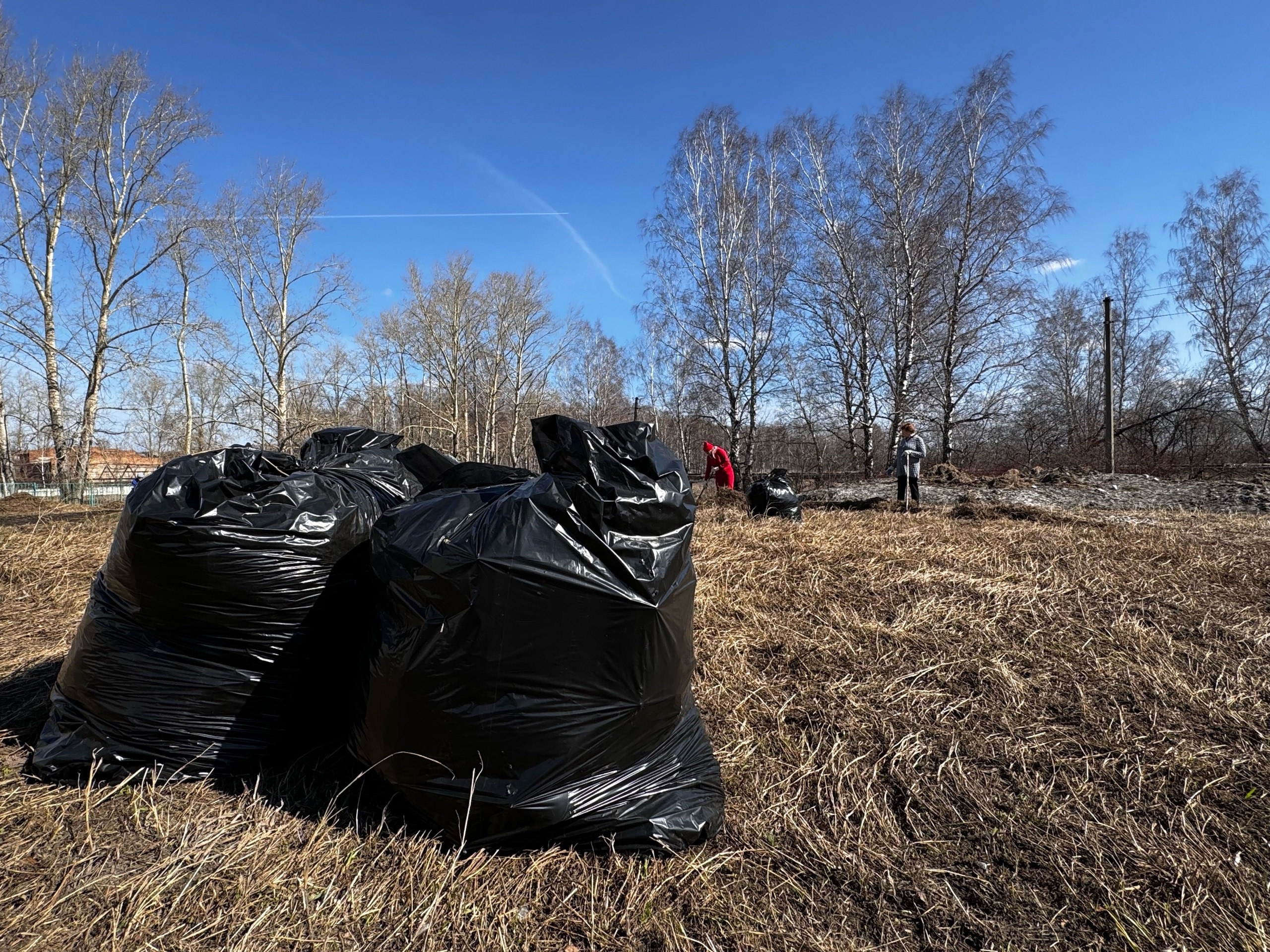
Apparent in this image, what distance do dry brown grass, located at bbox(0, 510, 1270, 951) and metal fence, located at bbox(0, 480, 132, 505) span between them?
1014cm

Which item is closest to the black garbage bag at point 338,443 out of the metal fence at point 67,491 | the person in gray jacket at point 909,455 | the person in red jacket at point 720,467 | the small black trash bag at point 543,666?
the small black trash bag at point 543,666

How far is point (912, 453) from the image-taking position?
328 inches

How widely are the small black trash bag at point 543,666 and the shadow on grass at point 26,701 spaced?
1.29 m

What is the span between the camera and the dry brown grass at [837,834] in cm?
128

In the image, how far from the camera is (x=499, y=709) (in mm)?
1419

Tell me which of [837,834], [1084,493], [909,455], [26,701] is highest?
[909,455]

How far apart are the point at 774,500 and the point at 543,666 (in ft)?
16.5

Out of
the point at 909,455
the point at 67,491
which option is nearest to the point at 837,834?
the point at 909,455

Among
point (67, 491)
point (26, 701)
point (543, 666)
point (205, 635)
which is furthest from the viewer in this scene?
point (67, 491)

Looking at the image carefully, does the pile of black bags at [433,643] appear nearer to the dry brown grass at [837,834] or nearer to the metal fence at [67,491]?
the dry brown grass at [837,834]

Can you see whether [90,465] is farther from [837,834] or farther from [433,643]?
[837,834]

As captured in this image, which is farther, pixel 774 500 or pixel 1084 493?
pixel 1084 493

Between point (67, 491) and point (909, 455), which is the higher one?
point (909, 455)

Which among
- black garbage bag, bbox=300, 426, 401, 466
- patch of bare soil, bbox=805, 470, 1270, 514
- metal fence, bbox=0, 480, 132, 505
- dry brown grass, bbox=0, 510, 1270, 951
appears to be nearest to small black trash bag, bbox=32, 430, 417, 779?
dry brown grass, bbox=0, 510, 1270, 951
